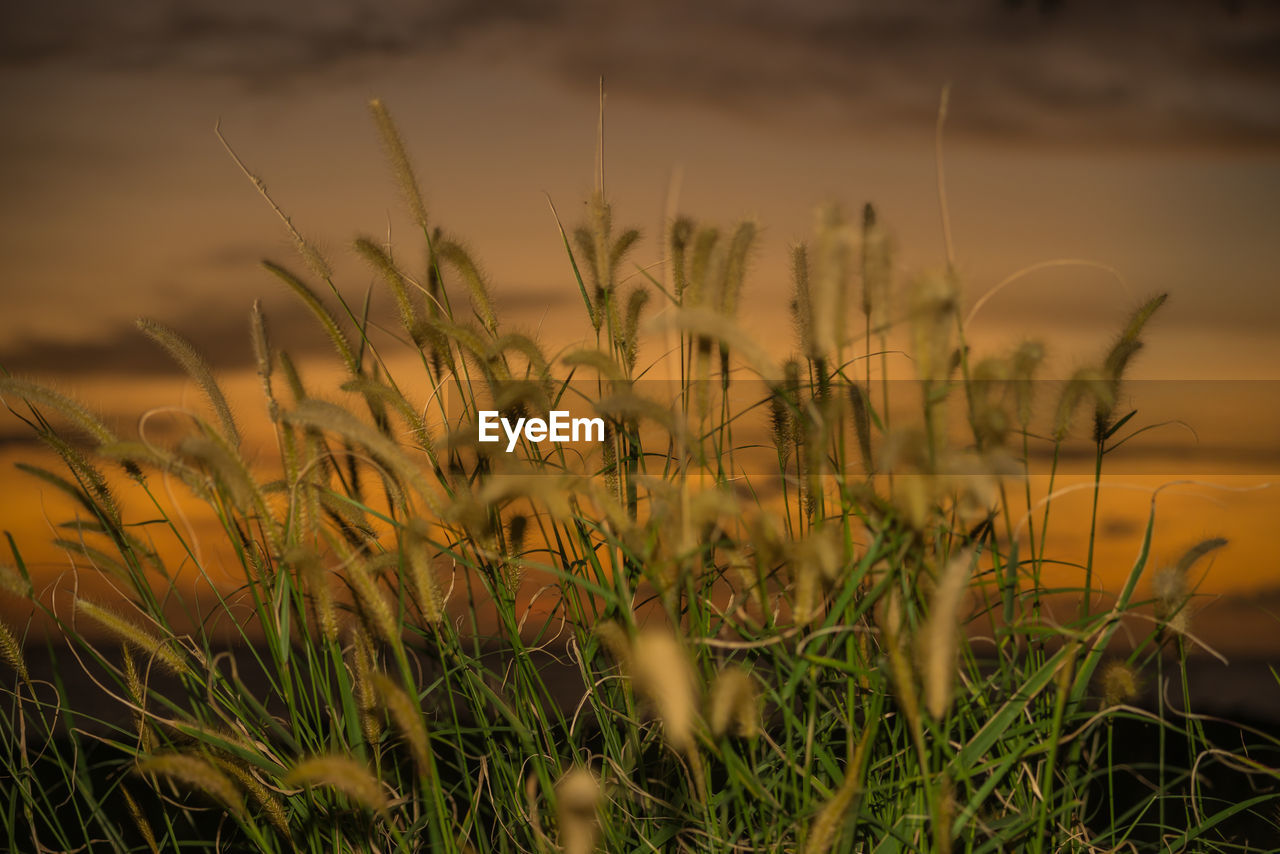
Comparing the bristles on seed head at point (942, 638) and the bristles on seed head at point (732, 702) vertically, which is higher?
the bristles on seed head at point (942, 638)

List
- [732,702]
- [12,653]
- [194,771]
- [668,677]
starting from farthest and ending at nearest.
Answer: [12,653], [194,771], [732,702], [668,677]

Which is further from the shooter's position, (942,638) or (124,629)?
(124,629)

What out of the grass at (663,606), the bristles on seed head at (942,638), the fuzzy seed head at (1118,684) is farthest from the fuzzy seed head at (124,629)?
the fuzzy seed head at (1118,684)

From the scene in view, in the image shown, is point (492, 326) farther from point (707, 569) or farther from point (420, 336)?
point (707, 569)

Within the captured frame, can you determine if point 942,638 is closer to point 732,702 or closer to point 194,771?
point 732,702

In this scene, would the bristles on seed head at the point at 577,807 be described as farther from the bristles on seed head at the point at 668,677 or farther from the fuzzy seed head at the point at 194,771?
the fuzzy seed head at the point at 194,771

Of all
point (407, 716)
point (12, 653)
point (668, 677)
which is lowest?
point (12, 653)

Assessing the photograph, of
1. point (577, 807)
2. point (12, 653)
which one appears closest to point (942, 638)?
point (577, 807)

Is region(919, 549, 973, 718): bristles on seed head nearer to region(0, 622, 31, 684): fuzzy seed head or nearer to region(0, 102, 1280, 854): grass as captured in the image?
region(0, 102, 1280, 854): grass

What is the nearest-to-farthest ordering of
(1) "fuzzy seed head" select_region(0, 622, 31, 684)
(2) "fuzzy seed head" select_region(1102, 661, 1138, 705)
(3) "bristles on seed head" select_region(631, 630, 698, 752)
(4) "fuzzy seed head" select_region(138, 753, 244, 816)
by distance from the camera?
(3) "bristles on seed head" select_region(631, 630, 698, 752) < (4) "fuzzy seed head" select_region(138, 753, 244, 816) < (2) "fuzzy seed head" select_region(1102, 661, 1138, 705) < (1) "fuzzy seed head" select_region(0, 622, 31, 684)

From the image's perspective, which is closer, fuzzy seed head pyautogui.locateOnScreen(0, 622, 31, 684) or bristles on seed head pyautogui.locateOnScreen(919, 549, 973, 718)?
bristles on seed head pyautogui.locateOnScreen(919, 549, 973, 718)

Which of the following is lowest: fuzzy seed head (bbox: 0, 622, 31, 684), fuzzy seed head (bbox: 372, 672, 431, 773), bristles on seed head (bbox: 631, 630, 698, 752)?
fuzzy seed head (bbox: 0, 622, 31, 684)

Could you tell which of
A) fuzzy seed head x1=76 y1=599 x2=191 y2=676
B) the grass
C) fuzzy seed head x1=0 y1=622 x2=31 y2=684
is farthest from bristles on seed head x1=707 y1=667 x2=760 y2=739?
fuzzy seed head x1=0 y1=622 x2=31 y2=684

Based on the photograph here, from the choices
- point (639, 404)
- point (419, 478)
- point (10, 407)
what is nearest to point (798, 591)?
point (639, 404)
